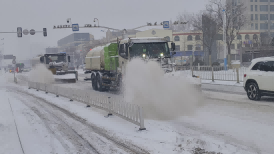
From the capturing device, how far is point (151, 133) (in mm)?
8164

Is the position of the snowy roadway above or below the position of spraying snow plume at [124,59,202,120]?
below

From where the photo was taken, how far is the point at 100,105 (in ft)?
40.3

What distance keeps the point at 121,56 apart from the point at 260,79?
6.73 m

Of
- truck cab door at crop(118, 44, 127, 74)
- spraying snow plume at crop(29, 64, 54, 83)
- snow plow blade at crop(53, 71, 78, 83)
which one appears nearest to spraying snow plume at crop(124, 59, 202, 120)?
truck cab door at crop(118, 44, 127, 74)

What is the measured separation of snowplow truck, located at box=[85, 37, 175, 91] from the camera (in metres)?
14.5

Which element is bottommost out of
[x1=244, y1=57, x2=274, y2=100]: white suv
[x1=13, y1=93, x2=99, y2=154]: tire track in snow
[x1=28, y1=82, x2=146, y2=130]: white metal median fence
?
[x1=13, y1=93, x2=99, y2=154]: tire track in snow

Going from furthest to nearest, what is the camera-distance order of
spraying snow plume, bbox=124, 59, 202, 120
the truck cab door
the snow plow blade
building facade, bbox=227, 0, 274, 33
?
building facade, bbox=227, 0, 274, 33
the snow plow blade
the truck cab door
spraying snow plume, bbox=124, 59, 202, 120

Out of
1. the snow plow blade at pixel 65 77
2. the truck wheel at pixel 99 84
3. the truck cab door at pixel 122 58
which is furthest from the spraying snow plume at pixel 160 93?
the snow plow blade at pixel 65 77

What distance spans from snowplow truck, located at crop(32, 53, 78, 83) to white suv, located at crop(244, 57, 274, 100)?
21.5m

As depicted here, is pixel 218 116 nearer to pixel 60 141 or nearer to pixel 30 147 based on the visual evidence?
pixel 60 141

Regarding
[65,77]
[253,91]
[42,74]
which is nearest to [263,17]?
[65,77]

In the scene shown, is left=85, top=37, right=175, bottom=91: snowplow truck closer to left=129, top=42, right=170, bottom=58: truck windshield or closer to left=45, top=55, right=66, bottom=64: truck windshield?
left=129, top=42, right=170, bottom=58: truck windshield

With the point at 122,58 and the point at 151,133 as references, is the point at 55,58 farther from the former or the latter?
the point at 151,133

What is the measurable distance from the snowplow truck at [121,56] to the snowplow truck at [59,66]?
34.2 feet
